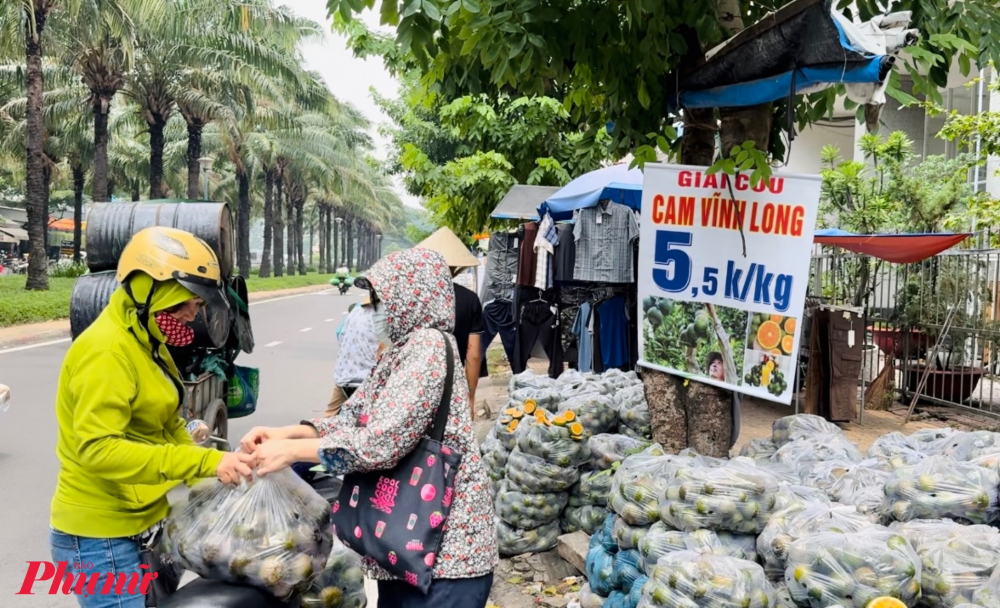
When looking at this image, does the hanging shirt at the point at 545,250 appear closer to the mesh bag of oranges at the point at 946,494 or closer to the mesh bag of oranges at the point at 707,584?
the mesh bag of oranges at the point at 946,494

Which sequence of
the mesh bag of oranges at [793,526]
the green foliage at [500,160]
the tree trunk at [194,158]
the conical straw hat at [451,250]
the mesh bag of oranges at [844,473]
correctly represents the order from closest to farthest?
the mesh bag of oranges at [793,526], the mesh bag of oranges at [844,473], the conical straw hat at [451,250], the green foliage at [500,160], the tree trunk at [194,158]

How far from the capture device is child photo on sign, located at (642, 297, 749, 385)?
4.19m

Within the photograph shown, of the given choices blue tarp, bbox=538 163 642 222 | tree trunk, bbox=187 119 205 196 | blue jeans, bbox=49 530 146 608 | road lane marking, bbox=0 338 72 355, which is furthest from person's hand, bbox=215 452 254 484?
tree trunk, bbox=187 119 205 196

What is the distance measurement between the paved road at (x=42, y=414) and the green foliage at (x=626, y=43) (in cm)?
366

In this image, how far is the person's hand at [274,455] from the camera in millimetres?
2266

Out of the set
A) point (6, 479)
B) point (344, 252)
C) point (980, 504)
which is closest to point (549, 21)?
point (980, 504)

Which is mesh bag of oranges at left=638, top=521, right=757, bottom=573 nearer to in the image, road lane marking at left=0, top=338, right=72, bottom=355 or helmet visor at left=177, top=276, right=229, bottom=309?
helmet visor at left=177, top=276, right=229, bottom=309

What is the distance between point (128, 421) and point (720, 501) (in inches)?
89.8

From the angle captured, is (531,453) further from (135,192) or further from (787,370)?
(135,192)

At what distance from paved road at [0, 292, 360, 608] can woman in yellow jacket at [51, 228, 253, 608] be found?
231 centimetres

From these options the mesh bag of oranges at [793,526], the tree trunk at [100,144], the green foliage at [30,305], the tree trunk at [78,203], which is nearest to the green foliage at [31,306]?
the green foliage at [30,305]

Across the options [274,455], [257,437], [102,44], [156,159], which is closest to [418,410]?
[274,455]

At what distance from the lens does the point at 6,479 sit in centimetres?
644

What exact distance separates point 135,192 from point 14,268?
8279 millimetres
